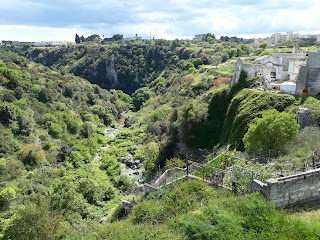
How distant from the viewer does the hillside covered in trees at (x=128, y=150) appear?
12.8 meters

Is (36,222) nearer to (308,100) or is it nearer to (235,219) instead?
(235,219)

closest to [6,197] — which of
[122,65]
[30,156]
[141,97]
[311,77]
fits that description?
[30,156]

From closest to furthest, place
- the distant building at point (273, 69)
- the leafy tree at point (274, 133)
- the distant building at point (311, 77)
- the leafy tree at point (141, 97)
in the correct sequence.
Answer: the leafy tree at point (274, 133), the distant building at point (311, 77), the distant building at point (273, 69), the leafy tree at point (141, 97)

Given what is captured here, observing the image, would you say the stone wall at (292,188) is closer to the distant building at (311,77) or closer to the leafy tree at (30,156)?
the distant building at (311,77)

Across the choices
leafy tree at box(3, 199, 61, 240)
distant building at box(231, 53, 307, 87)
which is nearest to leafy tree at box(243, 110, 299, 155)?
leafy tree at box(3, 199, 61, 240)

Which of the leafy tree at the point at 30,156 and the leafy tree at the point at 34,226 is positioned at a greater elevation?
the leafy tree at the point at 34,226

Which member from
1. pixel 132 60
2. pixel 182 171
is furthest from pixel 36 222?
pixel 132 60

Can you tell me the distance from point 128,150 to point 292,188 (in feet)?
146

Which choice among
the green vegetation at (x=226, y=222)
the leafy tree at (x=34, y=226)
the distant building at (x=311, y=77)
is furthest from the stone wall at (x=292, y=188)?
the distant building at (x=311, y=77)

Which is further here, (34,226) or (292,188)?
(34,226)

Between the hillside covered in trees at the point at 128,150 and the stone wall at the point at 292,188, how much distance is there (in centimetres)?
59

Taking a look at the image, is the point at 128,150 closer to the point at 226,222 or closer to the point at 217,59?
the point at 217,59

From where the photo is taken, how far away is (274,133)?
21.6 metres

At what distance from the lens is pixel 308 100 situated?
3103 centimetres
